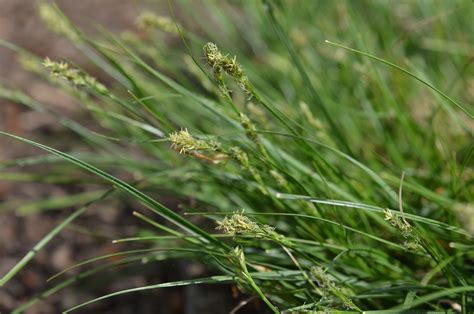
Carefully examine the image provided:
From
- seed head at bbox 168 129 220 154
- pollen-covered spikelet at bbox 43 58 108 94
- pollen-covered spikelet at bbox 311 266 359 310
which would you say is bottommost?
pollen-covered spikelet at bbox 311 266 359 310

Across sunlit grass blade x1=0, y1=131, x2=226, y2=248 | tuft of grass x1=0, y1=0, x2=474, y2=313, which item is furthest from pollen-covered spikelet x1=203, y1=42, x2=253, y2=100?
sunlit grass blade x1=0, y1=131, x2=226, y2=248

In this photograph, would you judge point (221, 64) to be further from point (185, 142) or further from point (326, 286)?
point (326, 286)

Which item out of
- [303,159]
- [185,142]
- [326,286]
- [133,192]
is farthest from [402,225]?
[303,159]

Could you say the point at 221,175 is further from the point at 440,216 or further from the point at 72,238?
the point at 72,238

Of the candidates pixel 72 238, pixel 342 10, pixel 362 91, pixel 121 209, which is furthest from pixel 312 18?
pixel 72 238

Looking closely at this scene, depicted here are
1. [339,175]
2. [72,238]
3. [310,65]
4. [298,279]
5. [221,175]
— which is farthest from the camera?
[72,238]

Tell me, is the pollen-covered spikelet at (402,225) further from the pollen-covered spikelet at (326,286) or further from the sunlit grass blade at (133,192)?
the sunlit grass blade at (133,192)

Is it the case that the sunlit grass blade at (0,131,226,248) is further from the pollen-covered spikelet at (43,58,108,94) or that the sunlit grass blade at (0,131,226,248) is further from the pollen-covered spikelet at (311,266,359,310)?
the pollen-covered spikelet at (311,266,359,310)

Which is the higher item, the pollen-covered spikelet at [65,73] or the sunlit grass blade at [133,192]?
the pollen-covered spikelet at [65,73]

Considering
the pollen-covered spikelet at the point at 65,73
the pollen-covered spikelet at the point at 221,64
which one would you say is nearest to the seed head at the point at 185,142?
the pollen-covered spikelet at the point at 221,64
